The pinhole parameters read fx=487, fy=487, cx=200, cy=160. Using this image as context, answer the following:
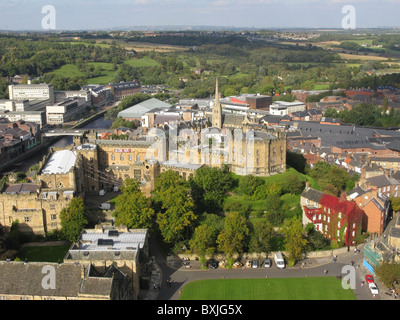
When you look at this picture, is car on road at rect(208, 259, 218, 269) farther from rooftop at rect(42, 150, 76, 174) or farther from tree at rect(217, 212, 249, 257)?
rooftop at rect(42, 150, 76, 174)

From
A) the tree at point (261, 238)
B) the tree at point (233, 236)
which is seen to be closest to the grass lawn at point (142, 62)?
the tree at point (233, 236)

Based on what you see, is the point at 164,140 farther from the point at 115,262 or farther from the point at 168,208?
the point at 115,262

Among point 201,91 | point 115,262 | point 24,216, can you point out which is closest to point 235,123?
point 24,216

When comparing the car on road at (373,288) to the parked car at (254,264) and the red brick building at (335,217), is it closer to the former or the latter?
the red brick building at (335,217)

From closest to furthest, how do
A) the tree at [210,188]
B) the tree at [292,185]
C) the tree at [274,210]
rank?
the tree at [274,210], the tree at [210,188], the tree at [292,185]

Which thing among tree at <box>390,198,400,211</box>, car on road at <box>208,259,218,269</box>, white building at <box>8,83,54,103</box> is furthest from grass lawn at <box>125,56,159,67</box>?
car on road at <box>208,259,218,269</box>

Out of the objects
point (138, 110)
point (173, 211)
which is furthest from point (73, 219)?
point (138, 110)
